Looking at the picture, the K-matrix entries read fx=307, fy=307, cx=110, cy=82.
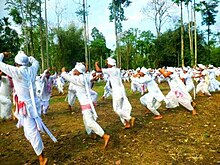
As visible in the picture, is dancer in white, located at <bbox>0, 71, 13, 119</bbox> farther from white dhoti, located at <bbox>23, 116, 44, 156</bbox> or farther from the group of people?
white dhoti, located at <bbox>23, 116, 44, 156</bbox>

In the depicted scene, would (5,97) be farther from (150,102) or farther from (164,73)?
(164,73)

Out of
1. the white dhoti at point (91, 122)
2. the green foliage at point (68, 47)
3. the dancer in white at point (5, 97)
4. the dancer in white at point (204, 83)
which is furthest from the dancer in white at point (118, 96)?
the green foliage at point (68, 47)

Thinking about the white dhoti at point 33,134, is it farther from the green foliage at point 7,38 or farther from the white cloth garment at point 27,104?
the green foliage at point 7,38

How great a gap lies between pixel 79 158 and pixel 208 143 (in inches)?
110

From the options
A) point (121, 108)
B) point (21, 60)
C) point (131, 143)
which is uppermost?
point (21, 60)

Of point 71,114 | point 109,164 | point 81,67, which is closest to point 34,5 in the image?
point 71,114

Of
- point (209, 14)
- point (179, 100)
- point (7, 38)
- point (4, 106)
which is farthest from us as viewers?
point (209, 14)

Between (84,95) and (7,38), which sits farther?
(7,38)

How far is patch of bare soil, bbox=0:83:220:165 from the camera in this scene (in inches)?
227

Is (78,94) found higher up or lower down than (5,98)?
higher up

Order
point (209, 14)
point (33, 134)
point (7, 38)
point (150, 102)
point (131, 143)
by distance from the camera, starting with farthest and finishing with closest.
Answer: point (209, 14) → point (7, 38) → point (150, 102) → point (131, 143) → point (33, 134)

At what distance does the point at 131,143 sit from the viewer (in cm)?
661

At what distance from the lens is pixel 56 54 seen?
47719mm

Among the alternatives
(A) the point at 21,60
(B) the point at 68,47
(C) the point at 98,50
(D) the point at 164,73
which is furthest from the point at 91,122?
(C) the point at 98,50
